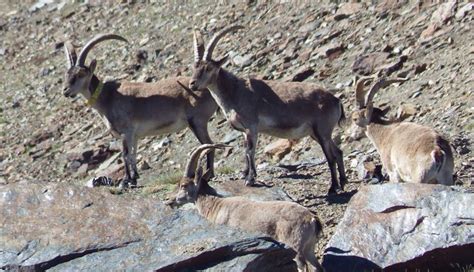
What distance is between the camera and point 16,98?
25547 millimetres

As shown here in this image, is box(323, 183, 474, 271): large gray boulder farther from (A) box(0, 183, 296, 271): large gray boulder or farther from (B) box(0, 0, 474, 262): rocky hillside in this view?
(B) box(0, 0, 474, 262): rocky hillside

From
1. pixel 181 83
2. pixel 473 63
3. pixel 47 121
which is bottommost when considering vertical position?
pixel 47 121

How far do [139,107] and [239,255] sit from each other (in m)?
6.18

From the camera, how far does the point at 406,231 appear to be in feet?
36.9

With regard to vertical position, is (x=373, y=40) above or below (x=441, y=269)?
below

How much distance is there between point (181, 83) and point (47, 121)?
8300 mm

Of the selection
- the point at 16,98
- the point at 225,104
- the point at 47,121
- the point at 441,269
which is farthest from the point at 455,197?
the point at 16,98

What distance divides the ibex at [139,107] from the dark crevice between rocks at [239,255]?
208 inches

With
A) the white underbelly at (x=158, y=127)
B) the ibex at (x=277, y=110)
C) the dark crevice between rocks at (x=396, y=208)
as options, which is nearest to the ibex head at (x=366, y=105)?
the ibex at (x=277, y=110)

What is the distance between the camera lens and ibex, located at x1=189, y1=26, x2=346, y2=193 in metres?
14.6

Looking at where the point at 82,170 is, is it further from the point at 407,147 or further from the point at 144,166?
the point at 407,147

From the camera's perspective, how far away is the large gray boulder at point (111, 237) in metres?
10.5

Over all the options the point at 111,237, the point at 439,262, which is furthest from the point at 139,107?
the point at 439,262

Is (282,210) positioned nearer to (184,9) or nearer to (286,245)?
(286,245)
